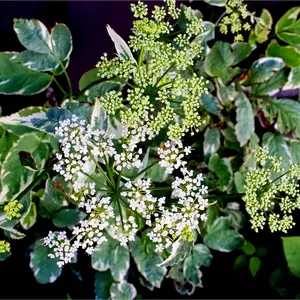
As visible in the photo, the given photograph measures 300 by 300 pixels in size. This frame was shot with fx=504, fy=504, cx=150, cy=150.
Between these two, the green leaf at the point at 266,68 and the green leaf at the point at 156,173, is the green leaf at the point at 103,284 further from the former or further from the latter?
the green leaf at the point at 266,68

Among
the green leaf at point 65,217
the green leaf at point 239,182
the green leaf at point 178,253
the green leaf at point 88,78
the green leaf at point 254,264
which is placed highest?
the green leaf at point 88,78

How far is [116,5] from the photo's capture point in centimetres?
137

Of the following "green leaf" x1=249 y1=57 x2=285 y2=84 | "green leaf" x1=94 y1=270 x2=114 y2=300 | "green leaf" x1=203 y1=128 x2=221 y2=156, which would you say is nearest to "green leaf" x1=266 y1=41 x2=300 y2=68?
"green leaf" x1=249 y1=57 x2=285 y2=84

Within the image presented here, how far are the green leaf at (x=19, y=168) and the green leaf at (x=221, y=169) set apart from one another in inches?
16.1

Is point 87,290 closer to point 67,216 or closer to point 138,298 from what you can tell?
point 138,298

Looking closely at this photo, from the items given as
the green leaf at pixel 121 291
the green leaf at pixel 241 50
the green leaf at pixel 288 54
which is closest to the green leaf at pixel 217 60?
the green leaf at pixel 241 50

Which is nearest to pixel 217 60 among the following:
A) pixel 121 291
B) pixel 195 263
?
pixel 195 263

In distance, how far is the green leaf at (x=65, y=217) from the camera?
1.22 metres

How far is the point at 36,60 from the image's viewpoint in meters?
1.13

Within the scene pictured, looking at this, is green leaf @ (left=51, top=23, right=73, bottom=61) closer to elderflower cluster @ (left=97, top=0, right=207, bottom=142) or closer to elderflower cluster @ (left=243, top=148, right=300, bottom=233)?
elderflower cluster @ (left=97, top=0, right=207, bottom=142)

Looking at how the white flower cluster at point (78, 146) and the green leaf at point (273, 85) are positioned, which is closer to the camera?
the white flower cluster at point (78, 146)

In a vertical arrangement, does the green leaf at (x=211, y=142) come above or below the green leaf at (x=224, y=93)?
below

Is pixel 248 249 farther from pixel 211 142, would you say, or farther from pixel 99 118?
pixel 99 118

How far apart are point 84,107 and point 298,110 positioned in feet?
1.73
